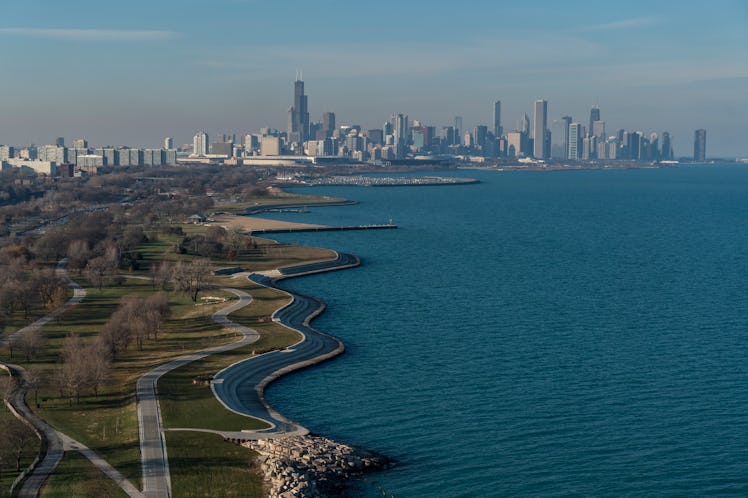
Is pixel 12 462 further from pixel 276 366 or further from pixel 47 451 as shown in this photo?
pixel 276 366

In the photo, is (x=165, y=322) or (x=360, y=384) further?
(x=165, y=322)

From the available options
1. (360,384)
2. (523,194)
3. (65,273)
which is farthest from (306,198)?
(360,384)

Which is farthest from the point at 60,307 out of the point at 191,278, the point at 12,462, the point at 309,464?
the point at 309,464

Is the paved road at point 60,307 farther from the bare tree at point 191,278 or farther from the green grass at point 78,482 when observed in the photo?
the green grass at point 78,482

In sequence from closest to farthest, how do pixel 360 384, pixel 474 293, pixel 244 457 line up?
pixel 244 457
pixel 360 384
pixel 474 293

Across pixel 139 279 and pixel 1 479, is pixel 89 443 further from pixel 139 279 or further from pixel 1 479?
pixel 139 279
